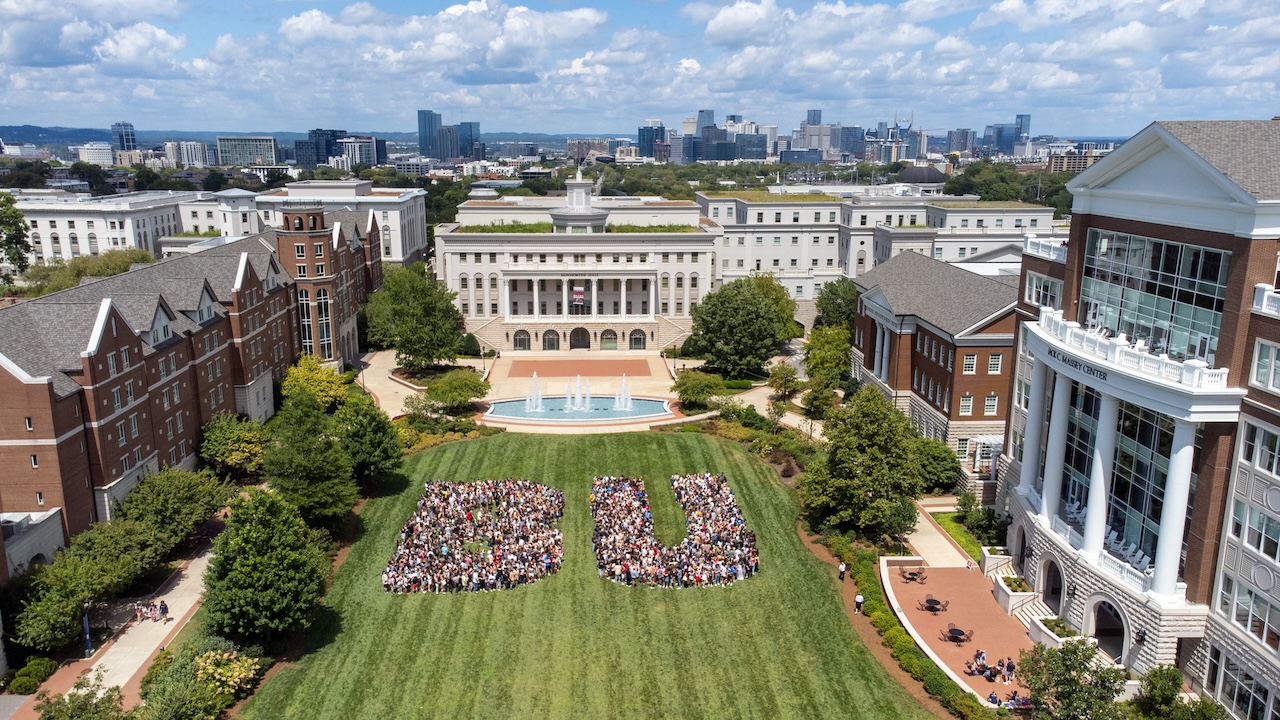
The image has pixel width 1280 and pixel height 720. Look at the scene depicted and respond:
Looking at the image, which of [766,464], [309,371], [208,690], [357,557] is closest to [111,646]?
[208,690]

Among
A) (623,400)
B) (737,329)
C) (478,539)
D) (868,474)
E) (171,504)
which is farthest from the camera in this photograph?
(737,329)

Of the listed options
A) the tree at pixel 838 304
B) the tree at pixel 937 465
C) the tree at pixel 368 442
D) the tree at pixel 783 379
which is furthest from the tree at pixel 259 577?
the tree at pixel 838 304

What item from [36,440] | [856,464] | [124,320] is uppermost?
[124,320]

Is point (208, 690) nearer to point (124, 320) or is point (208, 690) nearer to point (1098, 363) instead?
point (124, 320)

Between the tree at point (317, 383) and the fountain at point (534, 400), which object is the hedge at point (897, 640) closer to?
the fountain at point (534, 400)

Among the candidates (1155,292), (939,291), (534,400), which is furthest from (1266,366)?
(534,400)

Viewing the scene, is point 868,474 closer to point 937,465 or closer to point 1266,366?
point 937,465
